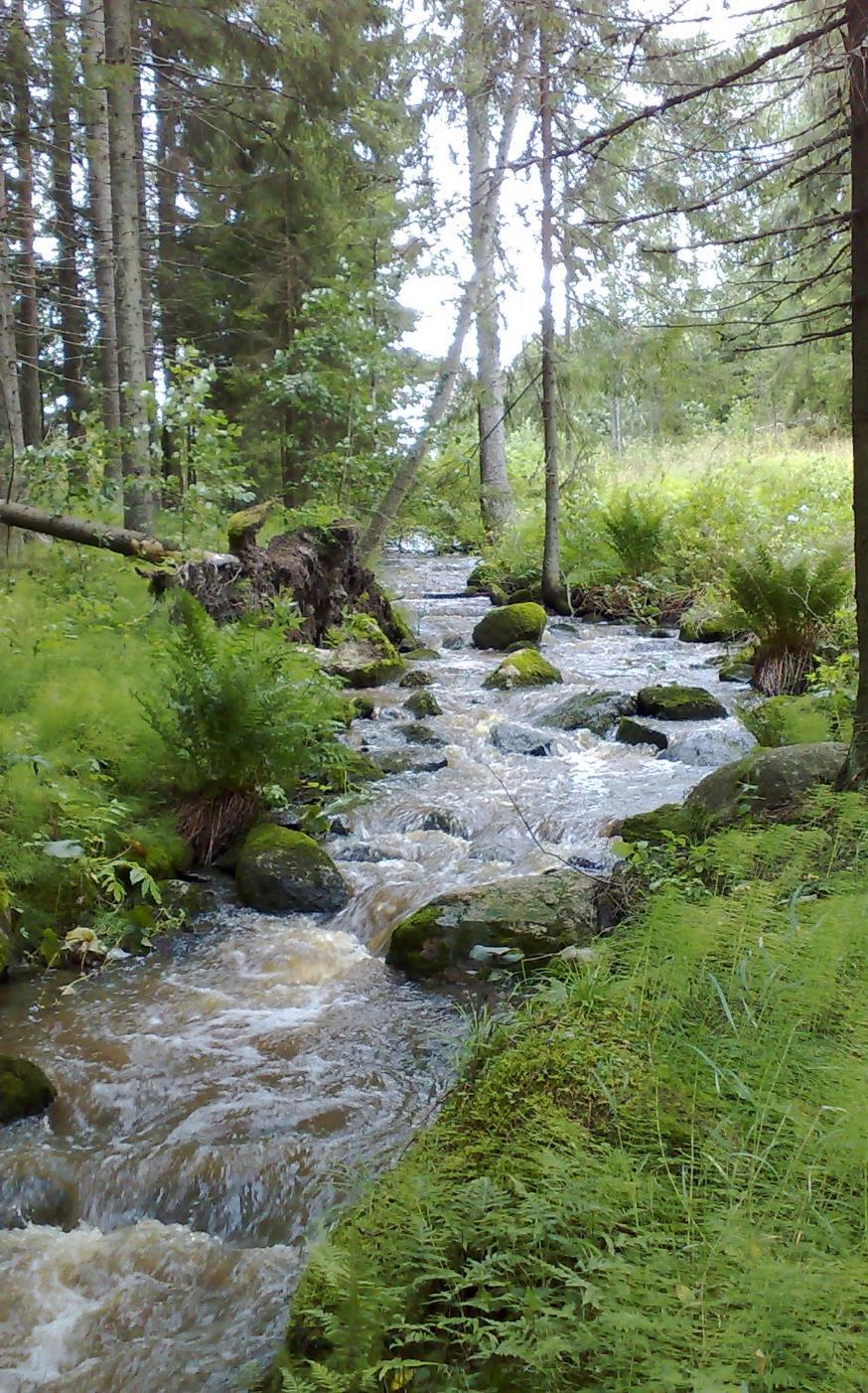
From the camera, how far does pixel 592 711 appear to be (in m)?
9.69

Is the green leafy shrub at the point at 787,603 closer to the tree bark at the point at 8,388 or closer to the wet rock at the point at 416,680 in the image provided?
the wet rock at the point at 416,680

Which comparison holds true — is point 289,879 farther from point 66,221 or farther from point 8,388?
point 66,221

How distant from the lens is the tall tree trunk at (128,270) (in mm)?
10445

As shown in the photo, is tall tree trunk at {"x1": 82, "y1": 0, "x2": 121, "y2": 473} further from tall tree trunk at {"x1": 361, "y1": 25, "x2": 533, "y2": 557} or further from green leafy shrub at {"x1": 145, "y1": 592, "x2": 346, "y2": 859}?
green leafy shrub at {"x1": 145, "y1": 592, "x2": 346, "y2": 859}

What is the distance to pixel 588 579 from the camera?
16016 millimetres

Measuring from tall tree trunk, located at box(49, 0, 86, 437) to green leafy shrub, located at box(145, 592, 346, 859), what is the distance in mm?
5086

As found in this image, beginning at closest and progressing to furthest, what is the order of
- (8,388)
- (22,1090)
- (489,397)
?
(22,1090) < (8,388) < (489,397)

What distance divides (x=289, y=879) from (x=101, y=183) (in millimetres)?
10190

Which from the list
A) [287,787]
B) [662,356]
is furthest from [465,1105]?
[662,356]

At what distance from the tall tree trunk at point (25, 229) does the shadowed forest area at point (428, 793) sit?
109mm

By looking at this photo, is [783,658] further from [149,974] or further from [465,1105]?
[465,1105]

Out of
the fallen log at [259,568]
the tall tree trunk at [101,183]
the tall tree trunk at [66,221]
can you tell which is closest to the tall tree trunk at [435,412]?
the fallen log at [259,568]

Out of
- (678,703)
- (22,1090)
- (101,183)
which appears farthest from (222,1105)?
(101,183)

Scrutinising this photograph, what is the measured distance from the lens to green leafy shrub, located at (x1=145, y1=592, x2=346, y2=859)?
6.54 metres
